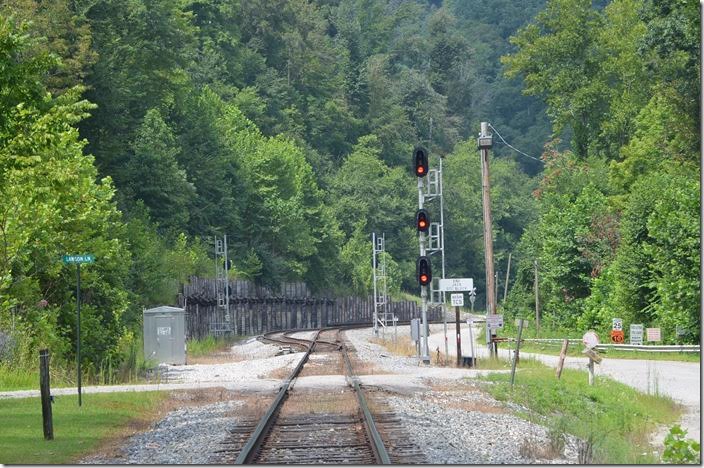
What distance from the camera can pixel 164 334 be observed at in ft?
157

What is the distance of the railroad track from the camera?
18.6 m

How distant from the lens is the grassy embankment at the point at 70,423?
20359mm

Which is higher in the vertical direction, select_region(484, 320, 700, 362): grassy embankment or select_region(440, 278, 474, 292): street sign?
select_region(440, 278, 474, 292): street sign

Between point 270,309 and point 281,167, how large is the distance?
15894 mm

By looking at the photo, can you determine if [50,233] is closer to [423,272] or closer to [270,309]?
[423,272]

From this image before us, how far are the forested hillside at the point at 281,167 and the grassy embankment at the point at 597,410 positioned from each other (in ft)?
34.5

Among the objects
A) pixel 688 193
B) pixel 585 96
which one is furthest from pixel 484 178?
pixel 585 96

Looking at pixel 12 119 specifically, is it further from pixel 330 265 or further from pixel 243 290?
pixel 330 265

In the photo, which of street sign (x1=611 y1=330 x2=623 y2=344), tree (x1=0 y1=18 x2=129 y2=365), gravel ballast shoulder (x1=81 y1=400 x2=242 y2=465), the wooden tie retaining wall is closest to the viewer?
gravel ballast shoulder (x1=81 y1=400 x2=242 y2=465)

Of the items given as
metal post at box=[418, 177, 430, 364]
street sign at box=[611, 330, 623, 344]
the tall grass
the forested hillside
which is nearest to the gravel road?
metal post at box=[418, 177, 430, 364]

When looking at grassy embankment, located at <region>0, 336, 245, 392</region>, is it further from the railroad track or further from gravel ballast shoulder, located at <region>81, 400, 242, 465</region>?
gravel ballast shoulder, located at <region>81, 400, 242, 465</region>

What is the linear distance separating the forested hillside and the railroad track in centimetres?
666

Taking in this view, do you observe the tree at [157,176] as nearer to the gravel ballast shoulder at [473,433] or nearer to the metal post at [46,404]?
the gravel ballast shoulder at [473,433]

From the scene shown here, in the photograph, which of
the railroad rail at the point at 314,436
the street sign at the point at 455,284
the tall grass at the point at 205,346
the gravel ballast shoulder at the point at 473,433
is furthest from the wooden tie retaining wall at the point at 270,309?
the railroad rail at the point at 314,436
